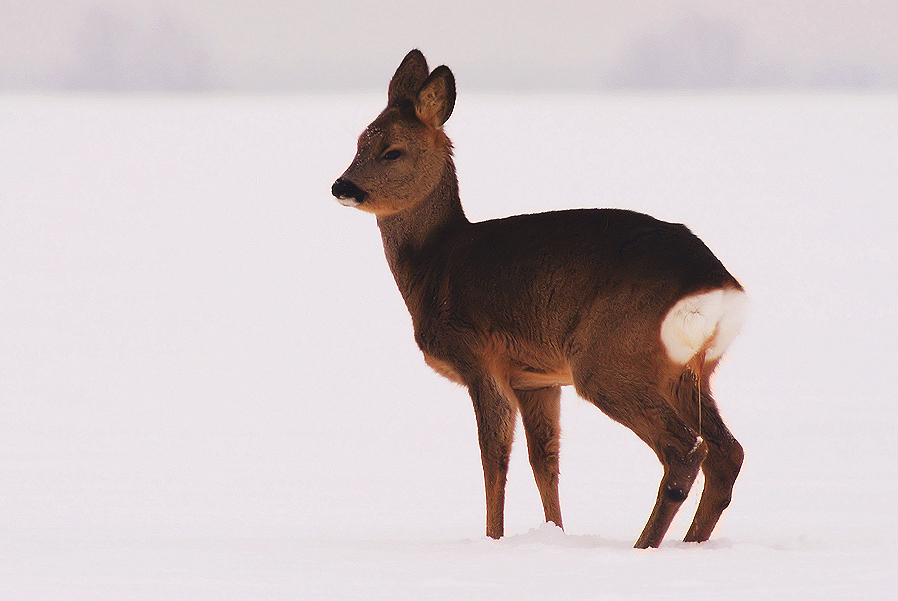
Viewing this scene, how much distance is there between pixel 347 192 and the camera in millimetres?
6672

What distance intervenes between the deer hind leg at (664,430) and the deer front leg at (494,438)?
69 centimetres

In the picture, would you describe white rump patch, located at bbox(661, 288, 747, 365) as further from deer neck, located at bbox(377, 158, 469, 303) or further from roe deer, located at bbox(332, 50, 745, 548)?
deer neck, located at bbox(377, 158, 469, 303)

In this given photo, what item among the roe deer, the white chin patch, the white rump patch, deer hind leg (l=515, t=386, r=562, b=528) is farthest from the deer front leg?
the white chin patch

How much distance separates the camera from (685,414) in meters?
5.90

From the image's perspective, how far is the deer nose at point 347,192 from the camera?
6.65 meters

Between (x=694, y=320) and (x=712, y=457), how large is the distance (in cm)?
71

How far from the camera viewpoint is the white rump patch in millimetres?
5727

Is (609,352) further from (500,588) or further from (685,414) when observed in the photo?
(500,588)

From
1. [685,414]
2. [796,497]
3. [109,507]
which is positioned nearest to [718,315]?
[685,414]

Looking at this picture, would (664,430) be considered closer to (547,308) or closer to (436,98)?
(547,308)

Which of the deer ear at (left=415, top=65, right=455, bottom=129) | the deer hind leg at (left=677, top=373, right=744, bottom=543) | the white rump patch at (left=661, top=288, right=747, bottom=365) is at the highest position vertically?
the deer ear at (left=415, top=65, right=455, bottom=129)

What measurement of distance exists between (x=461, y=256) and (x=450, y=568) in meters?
2.01

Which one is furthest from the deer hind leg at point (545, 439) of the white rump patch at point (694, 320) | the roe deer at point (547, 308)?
the white rump patch at point (694, 320)

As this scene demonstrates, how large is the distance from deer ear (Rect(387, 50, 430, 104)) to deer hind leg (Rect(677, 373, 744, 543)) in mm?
2424
